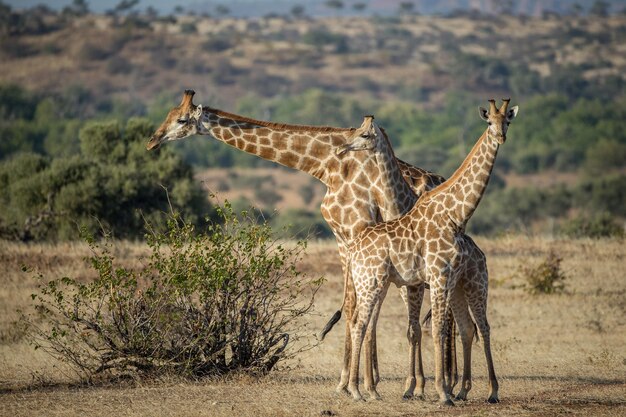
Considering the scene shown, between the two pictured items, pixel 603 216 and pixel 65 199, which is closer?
pixel 65 199

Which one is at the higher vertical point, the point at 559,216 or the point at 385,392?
the point at 385,392

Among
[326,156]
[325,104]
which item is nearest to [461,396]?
[326,156]

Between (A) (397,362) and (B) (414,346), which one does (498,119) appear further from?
(A) (397,362)

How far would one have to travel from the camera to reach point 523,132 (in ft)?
274

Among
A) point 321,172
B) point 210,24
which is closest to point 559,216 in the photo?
point 321,172

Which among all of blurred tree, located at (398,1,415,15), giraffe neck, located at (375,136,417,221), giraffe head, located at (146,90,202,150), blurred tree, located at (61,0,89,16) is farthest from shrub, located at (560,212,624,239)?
blurred tree, located at (398,1,415,15)

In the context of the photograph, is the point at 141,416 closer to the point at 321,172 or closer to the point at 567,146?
the point at 321,172

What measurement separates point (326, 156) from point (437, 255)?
2.38 meters

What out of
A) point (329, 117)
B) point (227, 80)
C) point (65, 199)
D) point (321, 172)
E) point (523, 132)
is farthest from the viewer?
point (227, 80)

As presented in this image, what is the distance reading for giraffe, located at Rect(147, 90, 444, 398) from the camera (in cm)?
1256

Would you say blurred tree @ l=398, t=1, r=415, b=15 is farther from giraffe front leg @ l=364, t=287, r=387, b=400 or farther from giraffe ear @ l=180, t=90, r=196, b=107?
giraffe front leg @ l=364, t=287, r=387, b=400

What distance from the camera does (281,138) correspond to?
1310 centimetres

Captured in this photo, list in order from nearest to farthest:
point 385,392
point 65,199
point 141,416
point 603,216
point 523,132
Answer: point 141,416 < point 385,392 < point 65,199 < point 603,216 < point 523,132

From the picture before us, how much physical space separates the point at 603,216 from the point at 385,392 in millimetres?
23417
